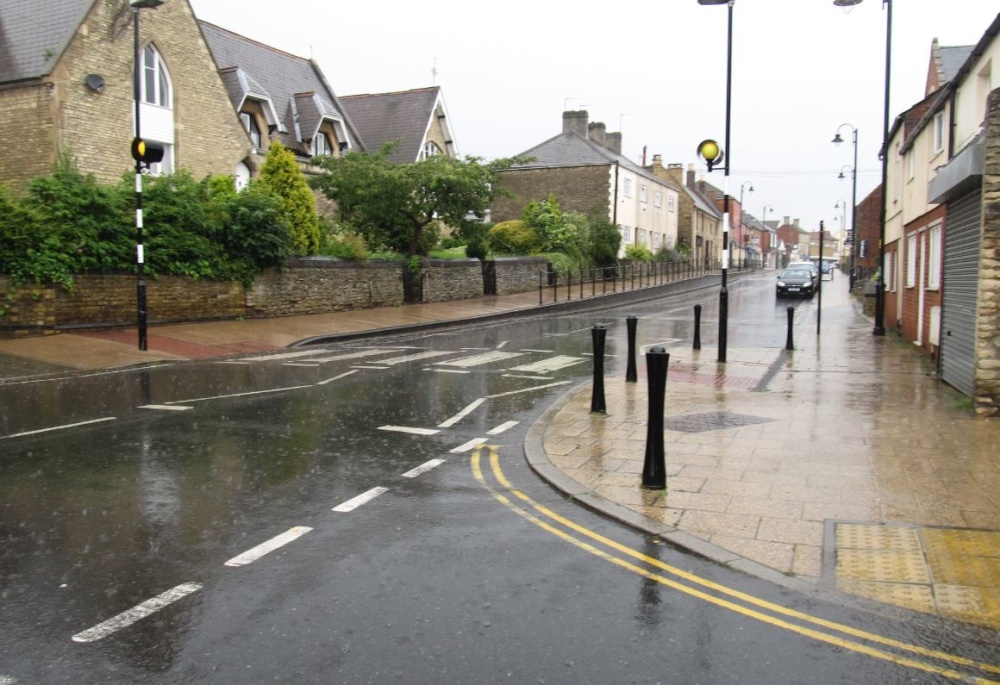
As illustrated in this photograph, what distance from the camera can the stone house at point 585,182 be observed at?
49.6 metres

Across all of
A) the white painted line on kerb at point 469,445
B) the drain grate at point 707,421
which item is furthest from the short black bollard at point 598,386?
the white painted line on kerb at point 469,445

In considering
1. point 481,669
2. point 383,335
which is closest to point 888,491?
point 481,669

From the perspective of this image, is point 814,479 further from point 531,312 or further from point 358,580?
point 531,312

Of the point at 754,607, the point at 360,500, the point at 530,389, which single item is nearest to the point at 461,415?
the point at 530,389

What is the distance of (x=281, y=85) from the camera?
36.9 meters

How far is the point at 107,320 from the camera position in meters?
17.6

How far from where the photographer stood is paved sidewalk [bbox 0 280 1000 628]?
4773mm

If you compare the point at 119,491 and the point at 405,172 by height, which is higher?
the point at 405,172

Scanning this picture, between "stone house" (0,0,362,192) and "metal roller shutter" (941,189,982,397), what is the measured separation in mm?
20400

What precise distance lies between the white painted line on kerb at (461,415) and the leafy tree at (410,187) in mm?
17422

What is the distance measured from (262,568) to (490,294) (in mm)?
29449

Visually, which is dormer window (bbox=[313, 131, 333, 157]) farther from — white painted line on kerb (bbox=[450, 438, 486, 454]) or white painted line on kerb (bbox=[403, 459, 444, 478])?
white painted line on kerb (bbox=[403, 459, 444, 478])

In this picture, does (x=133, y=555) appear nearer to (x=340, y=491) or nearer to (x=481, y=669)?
(x=340, y=491)

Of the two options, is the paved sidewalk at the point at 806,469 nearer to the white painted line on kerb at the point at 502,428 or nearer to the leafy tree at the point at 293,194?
the white painted line on kerb at the point at 502,428
